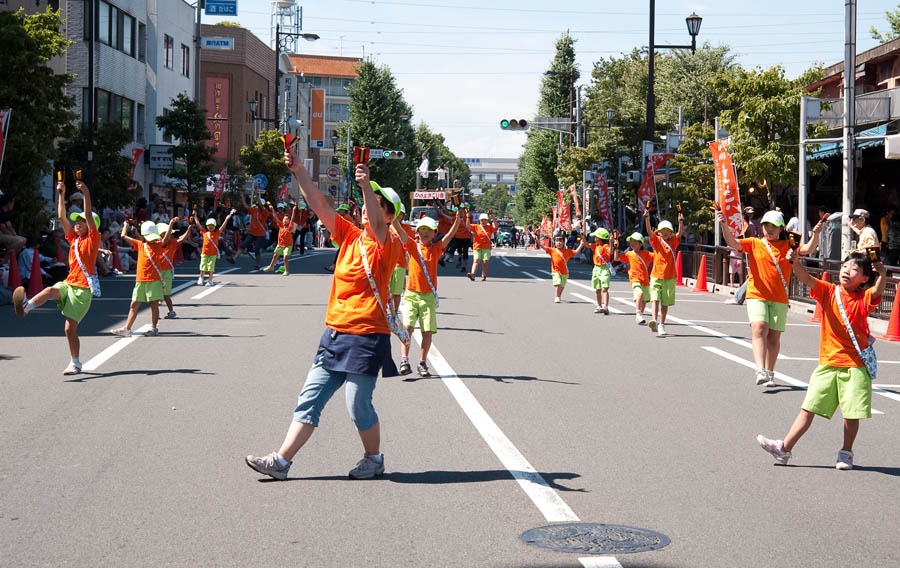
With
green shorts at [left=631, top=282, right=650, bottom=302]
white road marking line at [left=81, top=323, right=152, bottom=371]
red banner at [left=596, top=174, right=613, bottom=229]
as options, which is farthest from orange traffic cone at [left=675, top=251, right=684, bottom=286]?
white road marking line at [left=81, top=323, right=152, bottom=371]

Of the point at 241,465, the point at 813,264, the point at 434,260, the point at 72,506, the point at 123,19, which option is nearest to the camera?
the point at 72,506

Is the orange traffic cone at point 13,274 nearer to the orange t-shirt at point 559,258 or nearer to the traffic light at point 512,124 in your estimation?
the orange t-shirt at point 559,258

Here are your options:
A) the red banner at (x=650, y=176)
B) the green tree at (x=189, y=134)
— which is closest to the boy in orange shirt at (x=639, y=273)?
the red banner at (x=650, y=176)

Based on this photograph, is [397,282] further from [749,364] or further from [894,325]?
[894,325]

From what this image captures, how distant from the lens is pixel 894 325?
674 inches

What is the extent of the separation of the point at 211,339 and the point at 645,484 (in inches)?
359

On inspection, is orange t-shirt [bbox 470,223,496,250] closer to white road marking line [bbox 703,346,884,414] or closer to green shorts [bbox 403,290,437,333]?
white road marking line [bbox 703,346,884,414]

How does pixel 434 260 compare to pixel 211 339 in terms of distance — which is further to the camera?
pixel 211 339

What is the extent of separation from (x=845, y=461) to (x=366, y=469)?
303cm

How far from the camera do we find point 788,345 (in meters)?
15.8

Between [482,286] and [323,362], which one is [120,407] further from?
[482,286]

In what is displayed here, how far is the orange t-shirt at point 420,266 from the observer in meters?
11.6

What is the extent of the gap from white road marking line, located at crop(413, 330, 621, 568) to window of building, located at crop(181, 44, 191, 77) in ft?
170

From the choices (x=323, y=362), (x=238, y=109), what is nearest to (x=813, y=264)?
(x=323, y=362)
